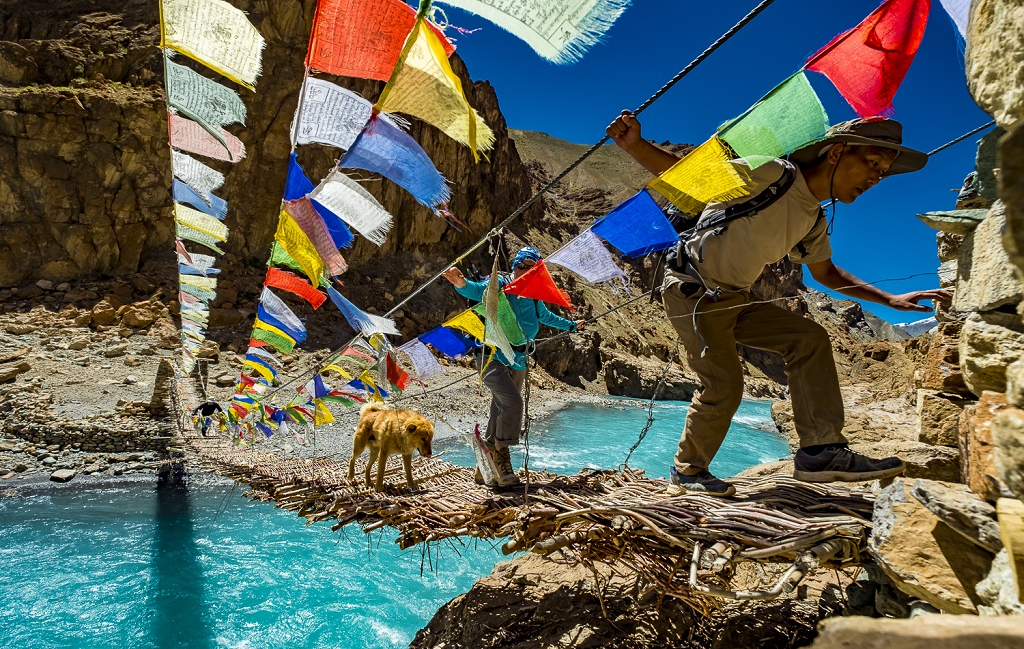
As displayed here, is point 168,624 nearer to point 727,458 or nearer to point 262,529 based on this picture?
point 262,529

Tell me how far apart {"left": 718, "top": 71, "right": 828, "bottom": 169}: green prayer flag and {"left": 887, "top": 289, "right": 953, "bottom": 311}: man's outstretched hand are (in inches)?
38.9

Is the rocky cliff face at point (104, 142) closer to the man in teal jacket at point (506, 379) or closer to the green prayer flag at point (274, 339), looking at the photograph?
→ the green prayer flag at point (274, 339)

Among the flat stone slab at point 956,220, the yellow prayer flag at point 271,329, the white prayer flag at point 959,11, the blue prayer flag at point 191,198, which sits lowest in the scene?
the yellow prayer flag at point 271,329

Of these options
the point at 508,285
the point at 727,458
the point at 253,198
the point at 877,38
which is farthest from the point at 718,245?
the point at 253,198

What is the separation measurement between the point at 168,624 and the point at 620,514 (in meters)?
6.15

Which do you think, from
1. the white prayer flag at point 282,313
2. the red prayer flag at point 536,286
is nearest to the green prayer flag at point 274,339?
the white prayer flag at point 282,313

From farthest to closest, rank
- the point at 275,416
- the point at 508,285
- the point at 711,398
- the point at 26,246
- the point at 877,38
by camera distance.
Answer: the point at 26,246
the point at 275,416
the point at 508,285
the point at 711,398
the point at 877,38

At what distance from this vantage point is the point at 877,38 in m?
1.71

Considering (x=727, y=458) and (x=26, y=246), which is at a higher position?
(x=26, y=246)

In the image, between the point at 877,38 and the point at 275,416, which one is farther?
the point at 275,416

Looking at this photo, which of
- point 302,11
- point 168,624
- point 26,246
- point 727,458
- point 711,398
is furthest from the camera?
point 302,11

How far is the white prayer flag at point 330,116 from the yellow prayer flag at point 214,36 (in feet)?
0.89

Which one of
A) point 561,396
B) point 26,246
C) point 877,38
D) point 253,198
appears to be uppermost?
point 253,198

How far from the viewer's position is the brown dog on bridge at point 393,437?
11.7 feet
